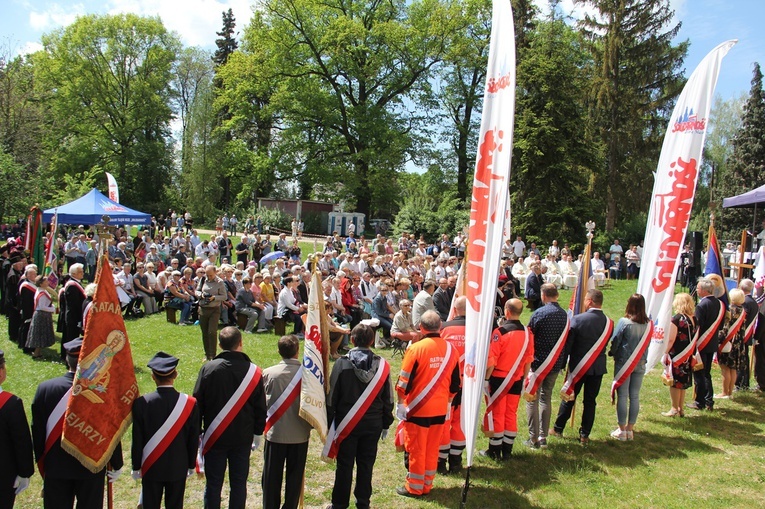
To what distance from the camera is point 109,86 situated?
4659cm

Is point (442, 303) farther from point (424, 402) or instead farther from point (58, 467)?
point (58, 467)

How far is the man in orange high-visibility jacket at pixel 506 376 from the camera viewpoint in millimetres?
6312

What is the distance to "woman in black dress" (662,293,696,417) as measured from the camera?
26.4 feet

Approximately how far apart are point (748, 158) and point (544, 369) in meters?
39.0

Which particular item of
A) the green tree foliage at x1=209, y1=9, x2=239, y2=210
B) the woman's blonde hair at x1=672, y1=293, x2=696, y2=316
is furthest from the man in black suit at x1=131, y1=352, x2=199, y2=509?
the green tree foliage at x1=209, y1=9, x2=239, y2=210

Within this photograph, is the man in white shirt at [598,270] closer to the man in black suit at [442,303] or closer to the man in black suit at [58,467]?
the man in black suit at [442,303]

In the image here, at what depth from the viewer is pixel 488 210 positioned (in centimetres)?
513

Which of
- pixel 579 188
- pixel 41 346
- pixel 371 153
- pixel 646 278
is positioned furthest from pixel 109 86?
pixel 646 278

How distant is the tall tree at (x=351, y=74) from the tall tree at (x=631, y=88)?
12.2 m

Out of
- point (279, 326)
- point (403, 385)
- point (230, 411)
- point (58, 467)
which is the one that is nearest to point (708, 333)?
point (403, 385)

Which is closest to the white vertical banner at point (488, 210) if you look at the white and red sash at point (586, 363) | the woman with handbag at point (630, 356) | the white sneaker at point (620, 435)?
the white and red sash at point (586, 363)

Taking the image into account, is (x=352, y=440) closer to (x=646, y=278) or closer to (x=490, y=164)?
(x=490, y=164)

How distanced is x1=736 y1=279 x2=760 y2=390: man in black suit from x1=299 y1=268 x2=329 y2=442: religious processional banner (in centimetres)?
733

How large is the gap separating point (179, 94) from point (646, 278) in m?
50.2
